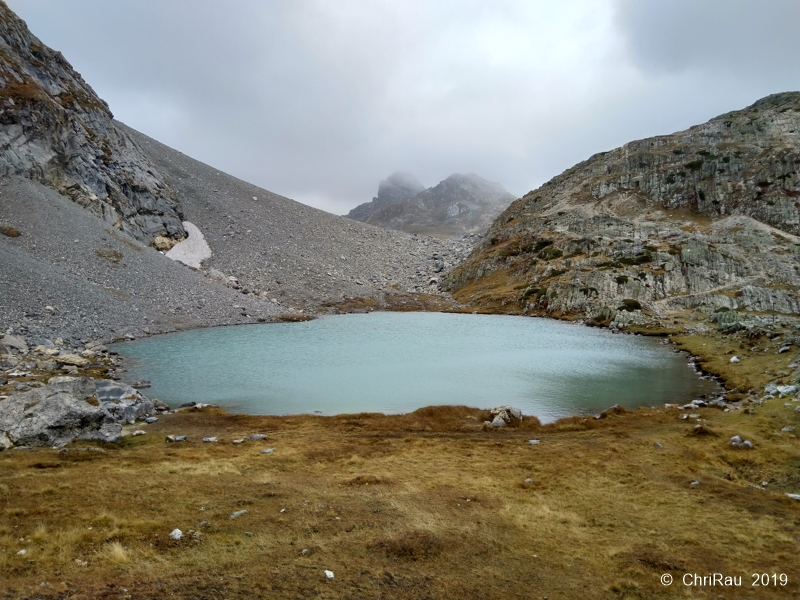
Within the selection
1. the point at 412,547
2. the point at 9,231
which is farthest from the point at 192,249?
the point at 412,547

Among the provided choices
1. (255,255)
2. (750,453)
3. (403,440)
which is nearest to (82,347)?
(403,440)

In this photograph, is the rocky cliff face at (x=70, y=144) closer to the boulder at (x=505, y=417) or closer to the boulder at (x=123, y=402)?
the boulder at (x=123, y=402)

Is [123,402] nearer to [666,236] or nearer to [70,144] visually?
[70,144]

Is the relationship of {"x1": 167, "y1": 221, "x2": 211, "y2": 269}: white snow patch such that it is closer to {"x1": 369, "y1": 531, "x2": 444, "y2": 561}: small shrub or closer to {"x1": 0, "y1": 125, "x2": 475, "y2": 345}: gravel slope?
{"x1": 0, "y1": 125, "x2": 475, "y2": 345}: gravel slope

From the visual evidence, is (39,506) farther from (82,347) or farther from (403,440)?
(82,347)

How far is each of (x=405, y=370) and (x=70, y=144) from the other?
85009 mm

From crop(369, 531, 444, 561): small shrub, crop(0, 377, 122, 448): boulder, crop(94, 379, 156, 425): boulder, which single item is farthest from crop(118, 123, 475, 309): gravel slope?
crop(369, 531, 444, 561): small shrub

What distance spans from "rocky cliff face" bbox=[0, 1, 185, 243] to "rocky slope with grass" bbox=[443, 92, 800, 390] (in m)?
73.6

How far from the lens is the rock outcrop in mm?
22031

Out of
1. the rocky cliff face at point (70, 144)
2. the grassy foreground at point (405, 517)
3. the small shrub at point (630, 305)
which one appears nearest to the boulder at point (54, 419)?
the grassy foreground at point (405, 517)

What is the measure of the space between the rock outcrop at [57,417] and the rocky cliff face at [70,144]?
73739mm

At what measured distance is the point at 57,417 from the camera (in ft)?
75.1

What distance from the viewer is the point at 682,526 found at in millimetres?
14570

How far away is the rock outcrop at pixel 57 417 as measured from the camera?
2203cm
